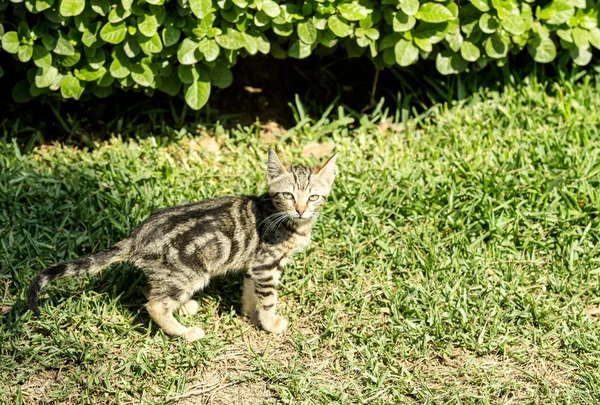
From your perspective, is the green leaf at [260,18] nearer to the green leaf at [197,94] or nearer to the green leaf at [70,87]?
the green leaf at [197,94]

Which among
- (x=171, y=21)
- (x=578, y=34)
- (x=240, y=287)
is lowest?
(x=240, y=287)

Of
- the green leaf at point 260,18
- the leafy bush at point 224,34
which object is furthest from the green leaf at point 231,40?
the green leaf at point 260,18

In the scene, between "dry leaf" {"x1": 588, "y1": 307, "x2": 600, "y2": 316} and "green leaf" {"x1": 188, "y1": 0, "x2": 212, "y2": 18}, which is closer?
"dry leaf" {"x1": 588, "y1": 307, "x2": 600, "y2": 316}

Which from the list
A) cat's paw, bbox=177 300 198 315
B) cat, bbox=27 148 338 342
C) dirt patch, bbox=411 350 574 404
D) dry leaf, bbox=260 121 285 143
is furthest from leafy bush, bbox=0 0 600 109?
dirt patch, bbox=411 350 574 404

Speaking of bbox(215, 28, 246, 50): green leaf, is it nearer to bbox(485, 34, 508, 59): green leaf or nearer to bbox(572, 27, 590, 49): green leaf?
bbox(485, 34, 508, 59): green leaf

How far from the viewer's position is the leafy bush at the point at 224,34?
20.2 feet

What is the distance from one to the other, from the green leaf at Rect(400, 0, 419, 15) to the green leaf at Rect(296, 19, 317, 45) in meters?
0.72

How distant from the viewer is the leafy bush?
6.17 metres

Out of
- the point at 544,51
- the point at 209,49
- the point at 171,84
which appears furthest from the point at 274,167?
the point at 544,51

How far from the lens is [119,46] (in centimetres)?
636

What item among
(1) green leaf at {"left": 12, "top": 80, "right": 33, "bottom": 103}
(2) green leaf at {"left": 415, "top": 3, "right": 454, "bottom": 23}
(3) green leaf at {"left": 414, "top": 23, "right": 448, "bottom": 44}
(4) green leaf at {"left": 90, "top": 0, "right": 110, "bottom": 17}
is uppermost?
(4) green leaf at {"left": 90, "top": 0, "right": 110, "bottom": 17}

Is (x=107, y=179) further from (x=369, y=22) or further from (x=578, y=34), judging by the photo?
(x=578, y=34)

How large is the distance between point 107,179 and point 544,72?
13.7 ft

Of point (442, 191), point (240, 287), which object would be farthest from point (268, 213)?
point (442, 191)
